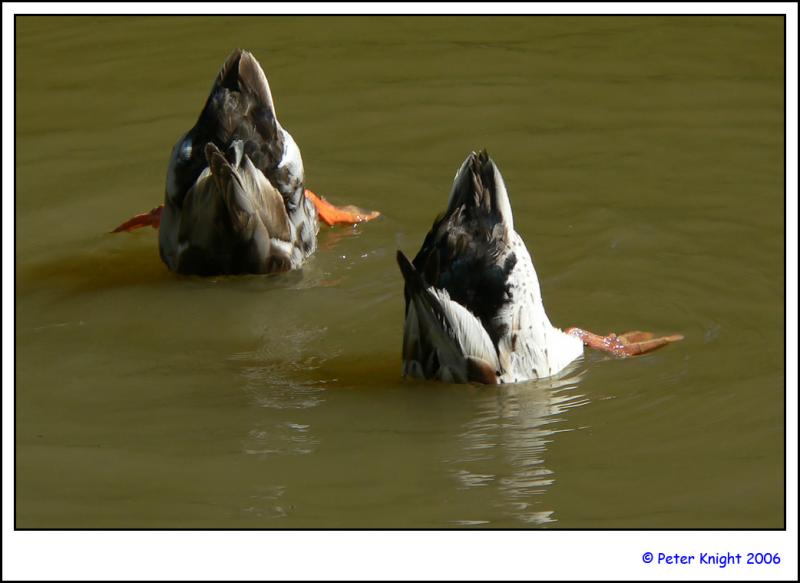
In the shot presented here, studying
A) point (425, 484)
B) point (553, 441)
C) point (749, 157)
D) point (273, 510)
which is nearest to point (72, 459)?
point (273, 510)

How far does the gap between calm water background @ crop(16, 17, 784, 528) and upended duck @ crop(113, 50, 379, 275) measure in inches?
5.1

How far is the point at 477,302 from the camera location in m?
6.33

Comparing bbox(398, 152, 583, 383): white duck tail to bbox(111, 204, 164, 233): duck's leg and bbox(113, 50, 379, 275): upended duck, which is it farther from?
bbox(111, 204, 164, 233): duck's leg

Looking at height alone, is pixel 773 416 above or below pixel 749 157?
below

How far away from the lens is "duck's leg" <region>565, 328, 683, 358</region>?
666cm

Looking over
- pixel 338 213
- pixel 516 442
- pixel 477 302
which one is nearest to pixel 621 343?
pixel 477 302

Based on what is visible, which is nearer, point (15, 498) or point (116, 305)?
point (15, 498)

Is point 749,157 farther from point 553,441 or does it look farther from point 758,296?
point 553,441

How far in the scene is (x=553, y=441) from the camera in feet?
19.3

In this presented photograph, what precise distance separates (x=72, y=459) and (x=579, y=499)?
1976mm

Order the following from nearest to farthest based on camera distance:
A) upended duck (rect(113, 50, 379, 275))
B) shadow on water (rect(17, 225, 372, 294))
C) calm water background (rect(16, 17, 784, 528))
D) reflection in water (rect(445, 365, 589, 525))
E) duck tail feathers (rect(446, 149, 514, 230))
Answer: reflection in water (rect(445, 365, 589, 525))
calm water background (rect(16, 17, 784, 528))
duck tail feathers (rect(446, 149, 514, 230))
upended duck (rect(113, 50, 379, 275))
shadow on water (rect(17, 225, 372, 294))

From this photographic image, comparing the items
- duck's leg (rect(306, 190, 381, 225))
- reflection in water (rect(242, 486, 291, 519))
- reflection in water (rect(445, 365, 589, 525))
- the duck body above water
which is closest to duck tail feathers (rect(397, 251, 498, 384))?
reflection in water (rect(445, 365, 589, 525))

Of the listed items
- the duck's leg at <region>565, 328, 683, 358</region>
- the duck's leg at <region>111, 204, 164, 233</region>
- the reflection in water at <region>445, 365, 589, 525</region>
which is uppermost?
the duck's leg at <region>111, 204, 164, 233</region>

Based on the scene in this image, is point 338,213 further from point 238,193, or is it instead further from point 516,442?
point 516,442
